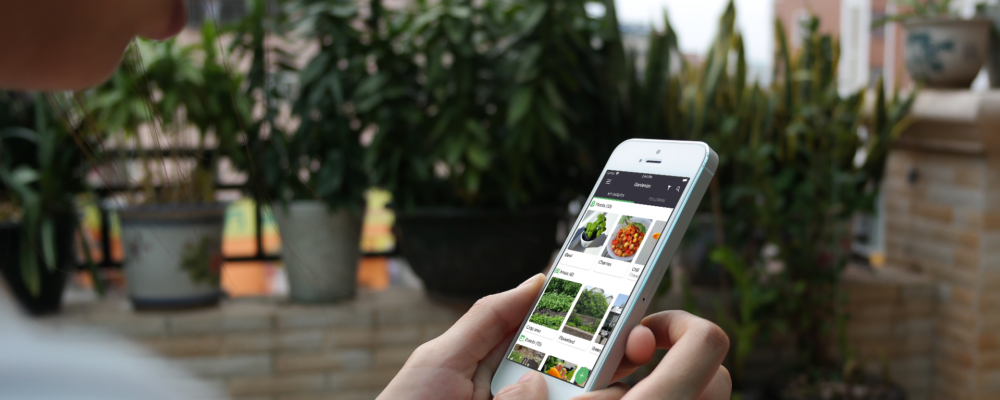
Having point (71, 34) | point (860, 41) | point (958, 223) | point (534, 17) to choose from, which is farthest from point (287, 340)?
point (860, 41)

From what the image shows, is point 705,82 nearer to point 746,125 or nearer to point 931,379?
point 746,125

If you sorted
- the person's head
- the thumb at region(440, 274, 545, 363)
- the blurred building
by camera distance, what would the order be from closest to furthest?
the person's head < the thumb at region(440, 274, 545, 363) < the blurred building

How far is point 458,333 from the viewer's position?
0.51m

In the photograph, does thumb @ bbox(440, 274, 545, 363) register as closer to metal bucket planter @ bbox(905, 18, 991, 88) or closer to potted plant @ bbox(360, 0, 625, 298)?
potted plant @ bbox(360, 0, 625, 298)

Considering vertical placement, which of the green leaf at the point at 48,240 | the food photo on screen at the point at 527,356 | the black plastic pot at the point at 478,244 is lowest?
the black plastic pot at the point at 478,244

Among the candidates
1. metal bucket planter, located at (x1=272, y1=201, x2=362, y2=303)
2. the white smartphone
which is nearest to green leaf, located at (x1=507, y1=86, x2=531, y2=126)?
A: metal bucket planter, located at (x1=272, y1=201, x2=362, y2=303)

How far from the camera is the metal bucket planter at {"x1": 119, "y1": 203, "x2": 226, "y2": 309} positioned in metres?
1.61

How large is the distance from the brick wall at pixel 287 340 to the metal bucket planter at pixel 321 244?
6cm

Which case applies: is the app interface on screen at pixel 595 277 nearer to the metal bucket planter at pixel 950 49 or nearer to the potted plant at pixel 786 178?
the potted plant at pixel 786 178

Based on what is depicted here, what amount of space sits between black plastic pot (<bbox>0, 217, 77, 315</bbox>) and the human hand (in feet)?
4.45

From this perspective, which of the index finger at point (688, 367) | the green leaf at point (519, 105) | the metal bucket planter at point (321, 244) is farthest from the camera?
the metal bucket planter at point (321, 244)

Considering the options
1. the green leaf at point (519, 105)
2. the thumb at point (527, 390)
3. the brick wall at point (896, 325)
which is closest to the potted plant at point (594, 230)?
the thumb at point (527, 390)

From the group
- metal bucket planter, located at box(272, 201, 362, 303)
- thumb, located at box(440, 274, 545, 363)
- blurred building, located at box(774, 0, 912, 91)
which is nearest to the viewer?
thumb, located at box(440, 274, 545, 363)

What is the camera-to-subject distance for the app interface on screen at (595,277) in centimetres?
48
